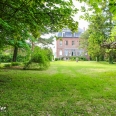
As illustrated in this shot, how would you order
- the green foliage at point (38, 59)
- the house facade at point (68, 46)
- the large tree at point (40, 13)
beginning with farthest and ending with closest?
the house facade at point (68, 46) → the green foliage at point (38, 59) → the large tree at point (40, 13)

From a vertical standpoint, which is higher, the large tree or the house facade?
the house facade

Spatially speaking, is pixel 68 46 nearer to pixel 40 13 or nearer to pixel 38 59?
pixel 38 59

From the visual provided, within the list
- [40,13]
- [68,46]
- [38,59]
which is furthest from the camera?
[68,46]

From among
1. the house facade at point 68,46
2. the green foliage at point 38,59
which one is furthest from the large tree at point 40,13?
the house facade at point 68,46

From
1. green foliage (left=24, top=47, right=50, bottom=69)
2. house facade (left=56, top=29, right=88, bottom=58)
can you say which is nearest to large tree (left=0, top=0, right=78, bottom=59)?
green foliage (left=24, top=47, right=50, bottom=69)

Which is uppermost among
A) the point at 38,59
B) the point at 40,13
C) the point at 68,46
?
the point at 68,46

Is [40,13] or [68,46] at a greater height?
[68,46]

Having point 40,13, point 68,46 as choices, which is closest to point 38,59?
point 40,13

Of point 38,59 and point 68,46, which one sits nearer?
point 38,59

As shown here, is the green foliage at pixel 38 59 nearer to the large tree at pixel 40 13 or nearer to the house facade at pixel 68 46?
the large tree at pixel 40 13

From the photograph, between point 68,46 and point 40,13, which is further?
point 68,46

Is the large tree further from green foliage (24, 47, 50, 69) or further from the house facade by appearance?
the house facade

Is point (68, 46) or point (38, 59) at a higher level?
point (68, 46)

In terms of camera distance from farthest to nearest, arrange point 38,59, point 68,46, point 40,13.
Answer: point 68,46
point 38,59
point 40,13
